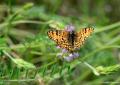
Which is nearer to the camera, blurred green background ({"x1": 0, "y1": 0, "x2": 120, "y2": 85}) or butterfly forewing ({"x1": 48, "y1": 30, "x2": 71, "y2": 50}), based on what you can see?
butterfly forewing ({"x1": 48, "y1": 30, "x2": 71, "y2": 50})

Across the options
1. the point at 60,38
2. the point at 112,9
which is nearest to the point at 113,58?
the point at 60,38

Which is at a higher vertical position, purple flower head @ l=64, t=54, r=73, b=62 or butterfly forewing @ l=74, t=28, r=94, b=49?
butterfly forewing @ l=74, t=28, r=94, b=49

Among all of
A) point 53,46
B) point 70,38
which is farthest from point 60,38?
point 53,46

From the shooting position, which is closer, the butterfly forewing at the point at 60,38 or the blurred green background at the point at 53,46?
the butterfly forewing at the point at 60,38

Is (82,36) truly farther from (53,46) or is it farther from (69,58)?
(53,46)

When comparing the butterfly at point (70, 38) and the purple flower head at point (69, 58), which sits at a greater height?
the butterfly at point (70, 38)
